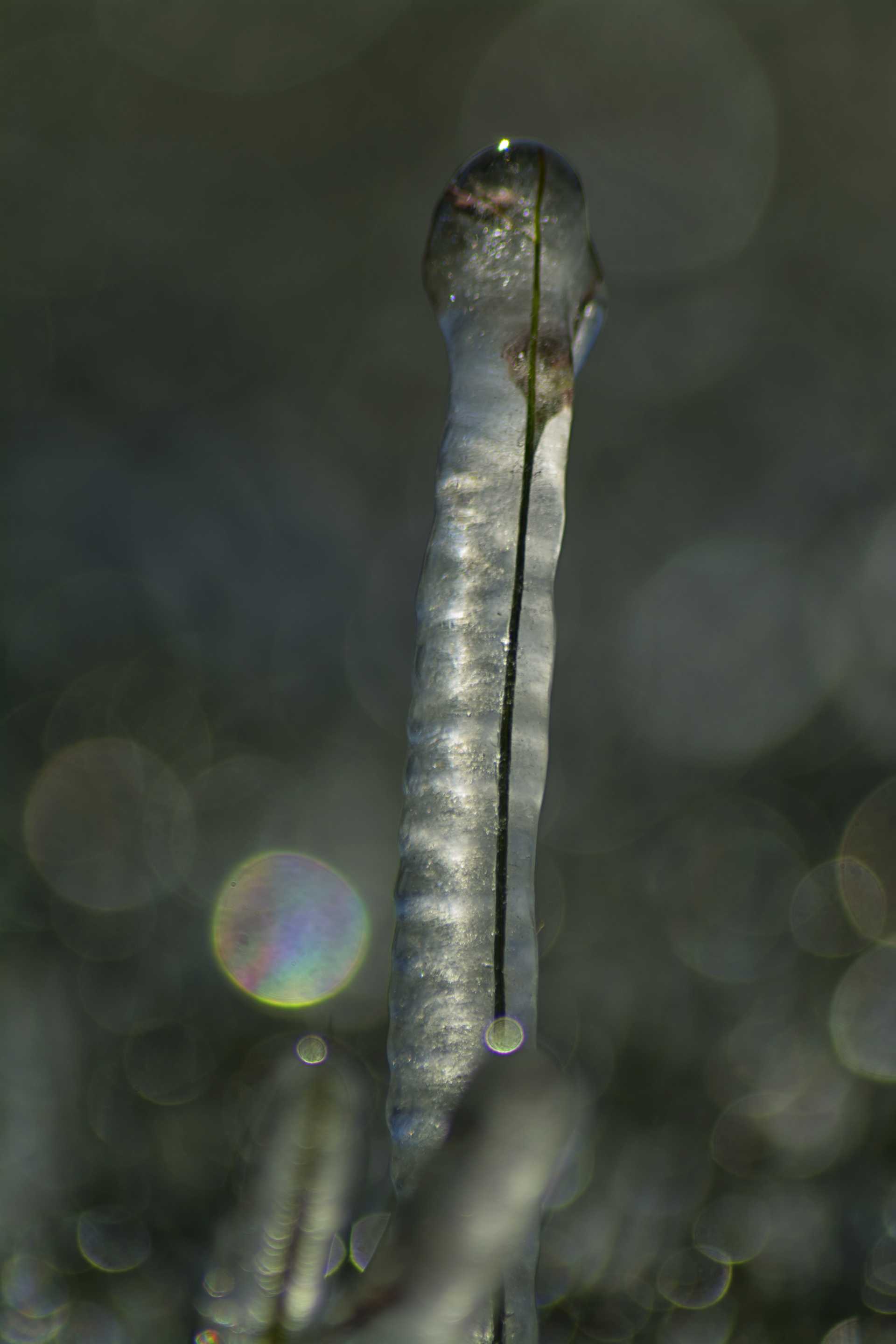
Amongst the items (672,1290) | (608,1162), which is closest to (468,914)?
(672,1290)

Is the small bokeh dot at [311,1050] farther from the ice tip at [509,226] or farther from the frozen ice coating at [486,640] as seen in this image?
the ice tip at [509,226]

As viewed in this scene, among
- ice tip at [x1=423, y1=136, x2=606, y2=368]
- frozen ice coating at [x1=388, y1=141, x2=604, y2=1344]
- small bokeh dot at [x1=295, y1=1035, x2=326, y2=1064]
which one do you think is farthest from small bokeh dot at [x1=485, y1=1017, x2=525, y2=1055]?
ice tip at [x1=423, y1=136, x2=606, y2=368]

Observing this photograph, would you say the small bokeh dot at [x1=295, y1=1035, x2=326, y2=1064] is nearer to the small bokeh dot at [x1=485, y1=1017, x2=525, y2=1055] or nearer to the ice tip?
the small bokeh dot at [x1=485, y1=1017, x2=525, y2=1055]

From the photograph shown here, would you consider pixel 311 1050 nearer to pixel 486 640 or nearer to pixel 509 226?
pixel 486 640

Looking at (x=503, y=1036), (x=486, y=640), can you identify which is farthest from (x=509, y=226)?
(x=503, y=1036)

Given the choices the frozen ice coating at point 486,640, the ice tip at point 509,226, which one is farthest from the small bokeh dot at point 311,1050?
the ice tip at point 509,226

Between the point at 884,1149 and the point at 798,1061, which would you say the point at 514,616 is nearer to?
the point at 884,1149

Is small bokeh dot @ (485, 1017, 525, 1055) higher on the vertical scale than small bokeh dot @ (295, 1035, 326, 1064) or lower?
higher

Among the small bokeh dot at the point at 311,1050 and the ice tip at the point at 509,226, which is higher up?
the ice tip at the point at 509,226

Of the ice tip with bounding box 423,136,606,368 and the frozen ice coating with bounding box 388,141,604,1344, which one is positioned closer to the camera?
the frozen ice coating with bounding box 388,141,604,1344
